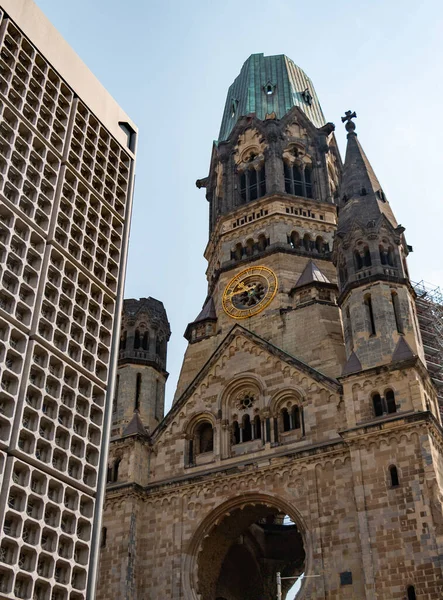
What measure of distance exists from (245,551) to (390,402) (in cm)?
1150

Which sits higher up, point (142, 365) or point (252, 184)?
point (252, 184)

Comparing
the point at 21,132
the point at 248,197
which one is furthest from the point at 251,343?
the point at 21,132

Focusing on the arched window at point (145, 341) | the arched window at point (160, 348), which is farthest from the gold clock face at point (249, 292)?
the arched window at point (145, 341)

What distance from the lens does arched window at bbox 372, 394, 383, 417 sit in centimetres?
2892

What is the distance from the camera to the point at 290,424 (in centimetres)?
3169

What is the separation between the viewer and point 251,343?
1379 inches

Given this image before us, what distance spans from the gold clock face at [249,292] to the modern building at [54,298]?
530 inches

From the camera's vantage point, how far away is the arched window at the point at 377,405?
28922 millimetres

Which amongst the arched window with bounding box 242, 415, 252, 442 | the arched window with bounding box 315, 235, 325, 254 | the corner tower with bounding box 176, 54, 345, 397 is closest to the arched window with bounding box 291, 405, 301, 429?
the arched window with bounding box 242, 415, 252, 442

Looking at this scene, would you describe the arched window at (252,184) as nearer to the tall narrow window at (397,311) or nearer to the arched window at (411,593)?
the tall narrow window at (397,311)

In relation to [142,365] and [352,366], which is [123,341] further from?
[352,366]

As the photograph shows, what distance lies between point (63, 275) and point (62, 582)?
840 centimetres

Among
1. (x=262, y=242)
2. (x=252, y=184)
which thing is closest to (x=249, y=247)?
(x=262, y=242)

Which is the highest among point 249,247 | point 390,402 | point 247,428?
point 249,247
